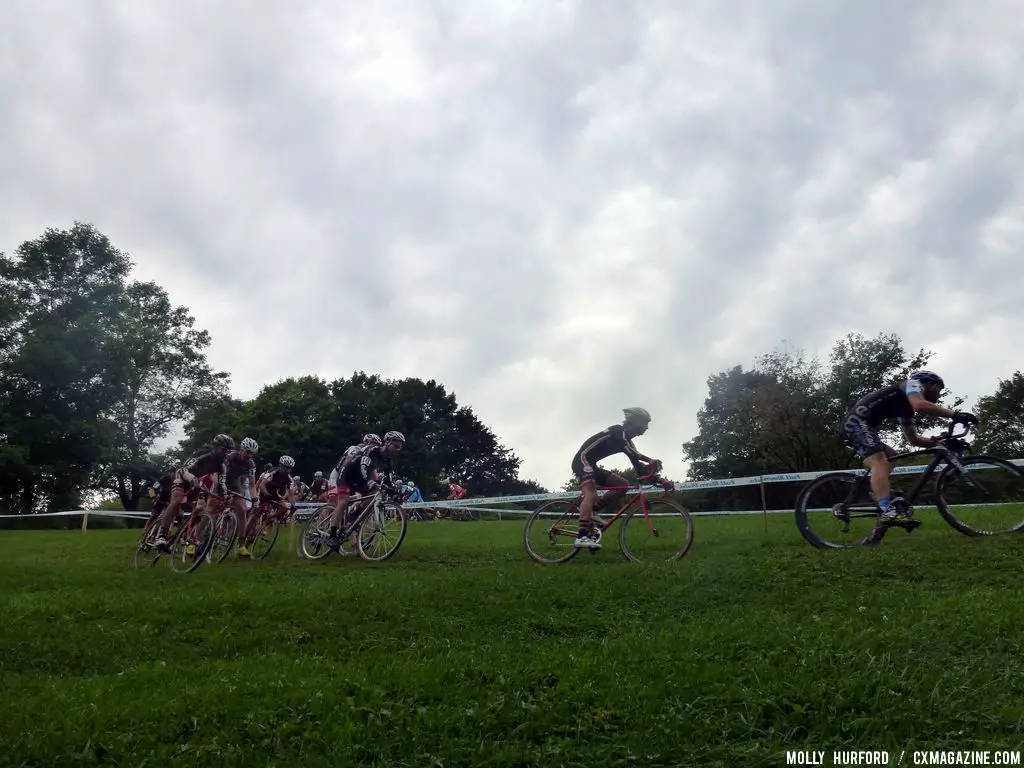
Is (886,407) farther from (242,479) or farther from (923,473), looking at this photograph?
(242,479)

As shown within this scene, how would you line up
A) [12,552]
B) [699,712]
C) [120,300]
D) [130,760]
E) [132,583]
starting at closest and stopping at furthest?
[130,760], [699,712], [132,583], [12,552], [120,300]

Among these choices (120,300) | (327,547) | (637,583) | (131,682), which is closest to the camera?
(131,682)

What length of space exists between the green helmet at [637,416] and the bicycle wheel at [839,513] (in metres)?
2.25

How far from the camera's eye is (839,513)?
10.2 metres

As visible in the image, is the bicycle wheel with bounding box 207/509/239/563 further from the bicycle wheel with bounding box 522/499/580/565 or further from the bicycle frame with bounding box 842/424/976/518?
the bicycle frame with bounding box 842/424/976/518

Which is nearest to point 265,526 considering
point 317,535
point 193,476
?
point 317,535

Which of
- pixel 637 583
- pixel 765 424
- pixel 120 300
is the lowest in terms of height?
pixel 637 583

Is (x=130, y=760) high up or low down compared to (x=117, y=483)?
down

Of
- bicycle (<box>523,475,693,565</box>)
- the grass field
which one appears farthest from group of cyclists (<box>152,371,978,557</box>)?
the grass field

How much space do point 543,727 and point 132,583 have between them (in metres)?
7.97

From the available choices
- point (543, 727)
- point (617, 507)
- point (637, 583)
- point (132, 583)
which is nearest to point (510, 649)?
point (543, 727)

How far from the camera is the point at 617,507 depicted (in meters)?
11.5

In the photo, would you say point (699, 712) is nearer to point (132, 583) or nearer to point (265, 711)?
point (265, 711)

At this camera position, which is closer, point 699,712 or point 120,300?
point 699,712
